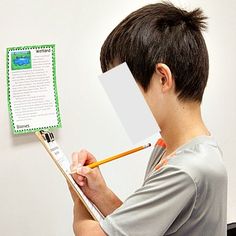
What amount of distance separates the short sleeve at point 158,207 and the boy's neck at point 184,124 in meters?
0.11

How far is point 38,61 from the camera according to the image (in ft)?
4.00

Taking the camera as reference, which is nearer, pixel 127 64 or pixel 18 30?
pixel 127 64

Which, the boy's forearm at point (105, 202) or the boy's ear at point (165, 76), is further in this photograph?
the boy's forearm at point (105, 202)

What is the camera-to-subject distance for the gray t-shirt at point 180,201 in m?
0.70

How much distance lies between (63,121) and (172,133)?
531mm

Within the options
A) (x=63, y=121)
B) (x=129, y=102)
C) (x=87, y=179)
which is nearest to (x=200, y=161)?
(x=129, y=102)

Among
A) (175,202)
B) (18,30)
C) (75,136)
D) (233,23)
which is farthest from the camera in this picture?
(233,23)

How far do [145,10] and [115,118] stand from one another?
578mm

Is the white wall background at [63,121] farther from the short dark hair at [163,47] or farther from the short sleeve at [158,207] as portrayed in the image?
the short sleeve at [158,207]

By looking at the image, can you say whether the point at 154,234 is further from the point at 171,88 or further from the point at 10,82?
the point at 10,82

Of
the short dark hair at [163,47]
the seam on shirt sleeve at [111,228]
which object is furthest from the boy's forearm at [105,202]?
the short dark hair at [163,47]

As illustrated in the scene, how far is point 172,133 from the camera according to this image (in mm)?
828

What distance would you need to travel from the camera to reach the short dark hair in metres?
0.77

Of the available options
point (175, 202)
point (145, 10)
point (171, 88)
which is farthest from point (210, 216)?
point (145, 10)
